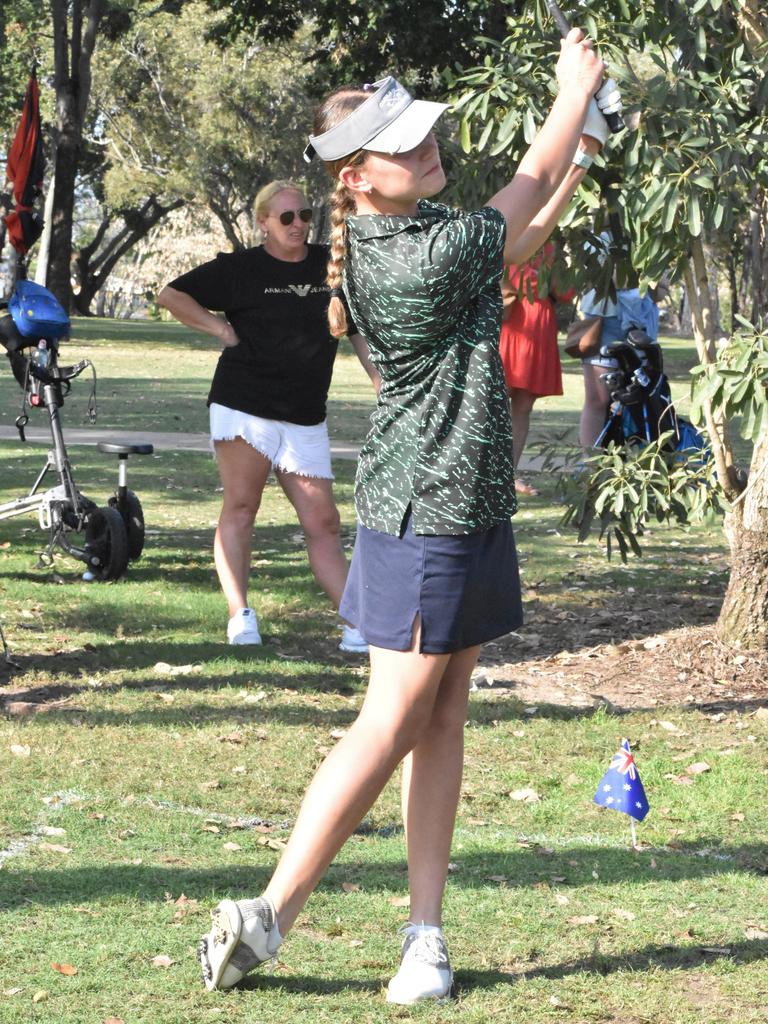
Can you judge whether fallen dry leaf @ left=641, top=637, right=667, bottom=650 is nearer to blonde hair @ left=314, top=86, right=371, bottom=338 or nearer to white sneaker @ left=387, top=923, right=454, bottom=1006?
white sneaker @ left=387, top=923, right=454, bottom=1006

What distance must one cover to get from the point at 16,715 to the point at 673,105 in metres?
3.44

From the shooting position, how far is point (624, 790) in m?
4.32

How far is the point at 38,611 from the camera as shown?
25.9 feet

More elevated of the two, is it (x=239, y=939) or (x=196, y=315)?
(x=196, y=315)

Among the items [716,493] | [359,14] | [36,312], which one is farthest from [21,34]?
[716,493]

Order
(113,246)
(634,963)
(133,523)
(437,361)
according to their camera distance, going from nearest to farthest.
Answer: (437,361) → (634,963) → (133,523) → (113,246)

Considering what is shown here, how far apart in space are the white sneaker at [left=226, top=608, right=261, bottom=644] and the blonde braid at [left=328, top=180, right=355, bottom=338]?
152 inches

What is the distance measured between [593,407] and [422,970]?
7629mm

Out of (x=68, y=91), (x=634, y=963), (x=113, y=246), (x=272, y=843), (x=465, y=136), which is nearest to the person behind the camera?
(x=634, y=963)

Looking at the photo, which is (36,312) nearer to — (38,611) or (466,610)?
(38,611)

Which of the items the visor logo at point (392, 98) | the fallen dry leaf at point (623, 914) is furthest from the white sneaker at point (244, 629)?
the visor logo at point (392, 98)

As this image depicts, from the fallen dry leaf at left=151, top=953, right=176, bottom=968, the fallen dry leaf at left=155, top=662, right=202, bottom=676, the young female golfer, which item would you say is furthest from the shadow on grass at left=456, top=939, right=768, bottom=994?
the fallen dry leaf at left=155, top=662, right=202, bottom=676

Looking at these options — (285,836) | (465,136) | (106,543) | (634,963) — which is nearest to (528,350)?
(106,543)

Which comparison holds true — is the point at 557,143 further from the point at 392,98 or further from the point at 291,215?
the point at 291,215
